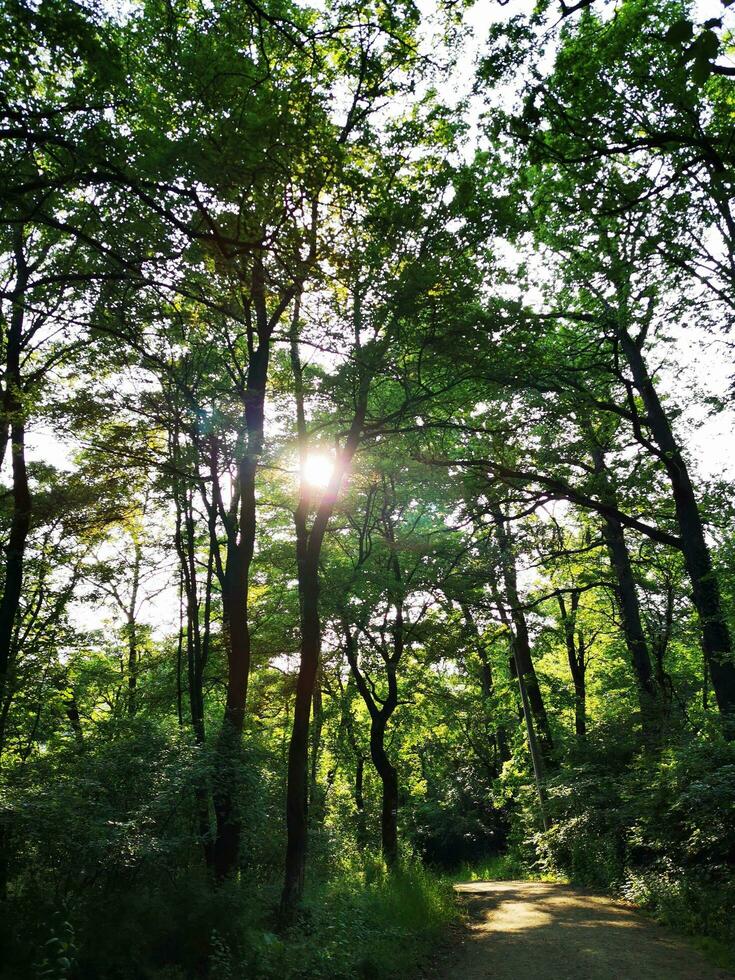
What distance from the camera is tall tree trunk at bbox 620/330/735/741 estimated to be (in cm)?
1167

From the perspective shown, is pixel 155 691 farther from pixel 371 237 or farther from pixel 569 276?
pixel 569 276

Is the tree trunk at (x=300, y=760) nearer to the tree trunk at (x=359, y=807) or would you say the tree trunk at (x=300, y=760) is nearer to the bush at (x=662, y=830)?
the bush at (x=662, y=830)

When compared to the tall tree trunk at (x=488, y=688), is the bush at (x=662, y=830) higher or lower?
lower

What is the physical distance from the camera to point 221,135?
254 inches

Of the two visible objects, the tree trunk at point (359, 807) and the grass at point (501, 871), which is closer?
the grass at point (501, 871)

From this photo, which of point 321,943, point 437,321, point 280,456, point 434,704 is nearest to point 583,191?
point 437,321

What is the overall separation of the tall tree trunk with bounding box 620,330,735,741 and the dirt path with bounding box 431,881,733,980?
10.8ft

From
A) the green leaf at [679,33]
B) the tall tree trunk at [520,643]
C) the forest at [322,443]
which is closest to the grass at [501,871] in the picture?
the forest at [322,443]

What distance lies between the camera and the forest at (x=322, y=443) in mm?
6453

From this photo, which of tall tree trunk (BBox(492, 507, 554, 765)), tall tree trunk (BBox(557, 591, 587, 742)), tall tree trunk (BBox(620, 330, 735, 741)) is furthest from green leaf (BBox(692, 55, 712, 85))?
tall tree trunk (BBox(557, 591, 587, 742))

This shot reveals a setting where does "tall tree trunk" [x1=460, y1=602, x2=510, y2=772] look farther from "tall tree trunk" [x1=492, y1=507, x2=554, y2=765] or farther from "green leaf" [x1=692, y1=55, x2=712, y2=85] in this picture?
"green leaf" [x1=692, y1=55, x2=712, y2=85]

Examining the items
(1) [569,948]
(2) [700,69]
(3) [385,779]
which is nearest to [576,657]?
(3) [385,779]

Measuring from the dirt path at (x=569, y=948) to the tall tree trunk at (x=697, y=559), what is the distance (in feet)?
10.8

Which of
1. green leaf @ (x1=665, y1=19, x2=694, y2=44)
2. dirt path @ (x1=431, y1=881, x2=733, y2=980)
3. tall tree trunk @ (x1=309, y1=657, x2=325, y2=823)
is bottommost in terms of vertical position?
dirt path @ (x1=431, y1=881, x2=733, y2=980)
